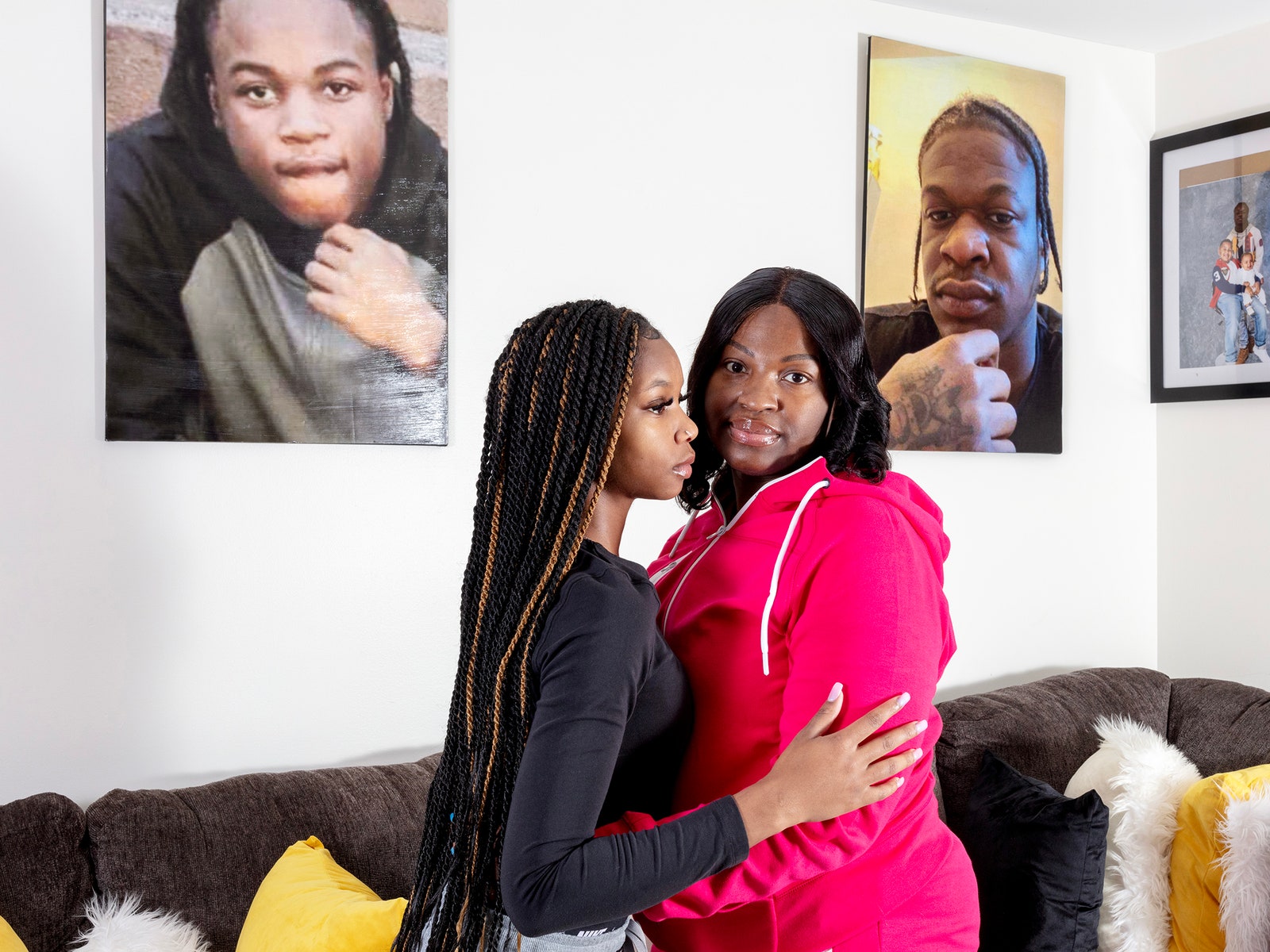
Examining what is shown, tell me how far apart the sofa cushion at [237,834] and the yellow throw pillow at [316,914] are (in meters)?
0.10

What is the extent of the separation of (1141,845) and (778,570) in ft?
4.77

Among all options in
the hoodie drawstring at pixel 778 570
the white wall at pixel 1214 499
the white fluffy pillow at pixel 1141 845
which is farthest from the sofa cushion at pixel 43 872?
the white wall at pixel 1214 499

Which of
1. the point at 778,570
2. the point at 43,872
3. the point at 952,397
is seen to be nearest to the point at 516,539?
the point at 778,570

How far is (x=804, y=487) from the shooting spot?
135 centimetres

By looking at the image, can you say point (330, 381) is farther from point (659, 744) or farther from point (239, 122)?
point (659, 744)

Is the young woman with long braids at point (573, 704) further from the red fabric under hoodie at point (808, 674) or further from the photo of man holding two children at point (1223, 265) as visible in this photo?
the photo of man holding two children at point (1223, 265)

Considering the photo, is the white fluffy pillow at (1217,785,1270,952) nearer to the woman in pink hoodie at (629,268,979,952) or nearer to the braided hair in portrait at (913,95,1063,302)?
the woman in pink hoodie at (629,268,979,952)

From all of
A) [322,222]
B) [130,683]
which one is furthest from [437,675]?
[322,222]

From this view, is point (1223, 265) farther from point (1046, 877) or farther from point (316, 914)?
point (316, 914)

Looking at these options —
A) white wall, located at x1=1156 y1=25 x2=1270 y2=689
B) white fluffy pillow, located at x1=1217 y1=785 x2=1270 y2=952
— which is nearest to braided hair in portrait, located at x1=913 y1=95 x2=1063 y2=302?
white wall, located at x1=1156 y1=25 x2=1270 y2=689

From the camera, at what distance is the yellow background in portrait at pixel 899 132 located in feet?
9.53

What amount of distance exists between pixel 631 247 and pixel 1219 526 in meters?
1.92

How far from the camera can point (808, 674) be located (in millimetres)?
1185

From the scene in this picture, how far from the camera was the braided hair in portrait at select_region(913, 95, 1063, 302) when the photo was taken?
298 cm
